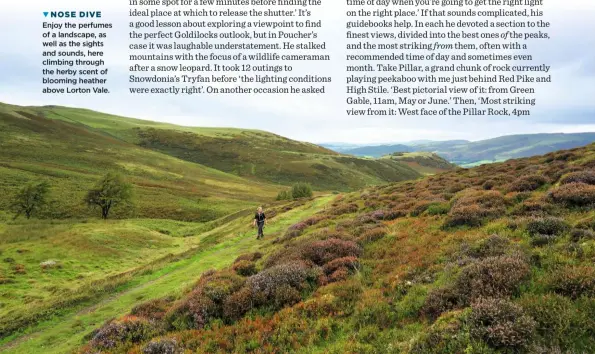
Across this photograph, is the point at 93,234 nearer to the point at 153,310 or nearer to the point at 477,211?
the point at 153,310

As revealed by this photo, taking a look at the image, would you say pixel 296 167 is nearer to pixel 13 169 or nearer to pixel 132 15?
pixel 13 169

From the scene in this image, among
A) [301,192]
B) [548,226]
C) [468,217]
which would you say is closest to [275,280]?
[468,217]

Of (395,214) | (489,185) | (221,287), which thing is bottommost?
(221,287)

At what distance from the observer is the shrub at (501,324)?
6.25 meters

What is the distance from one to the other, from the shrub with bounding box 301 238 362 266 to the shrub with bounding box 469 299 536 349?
7.49 meters

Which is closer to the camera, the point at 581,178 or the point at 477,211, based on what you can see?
the point at 477,211

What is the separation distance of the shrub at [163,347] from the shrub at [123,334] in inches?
64.1

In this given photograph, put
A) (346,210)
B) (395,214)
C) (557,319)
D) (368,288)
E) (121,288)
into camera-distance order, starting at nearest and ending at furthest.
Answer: (557,319) < (368,288) < (395,214) < (121,288) < (346,210)

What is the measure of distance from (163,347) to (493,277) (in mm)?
9677

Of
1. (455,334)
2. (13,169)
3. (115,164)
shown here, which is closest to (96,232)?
(455,334)

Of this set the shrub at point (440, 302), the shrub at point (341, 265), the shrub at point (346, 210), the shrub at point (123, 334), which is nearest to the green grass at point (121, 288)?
the shrub at point (123, 334)

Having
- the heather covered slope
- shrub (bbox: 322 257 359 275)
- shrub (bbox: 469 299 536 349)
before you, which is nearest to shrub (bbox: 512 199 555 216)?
the heather covered slope

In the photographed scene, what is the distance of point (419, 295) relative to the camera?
9.44 meters

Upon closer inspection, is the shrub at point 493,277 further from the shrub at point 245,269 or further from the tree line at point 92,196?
the tree line at point 92,196
